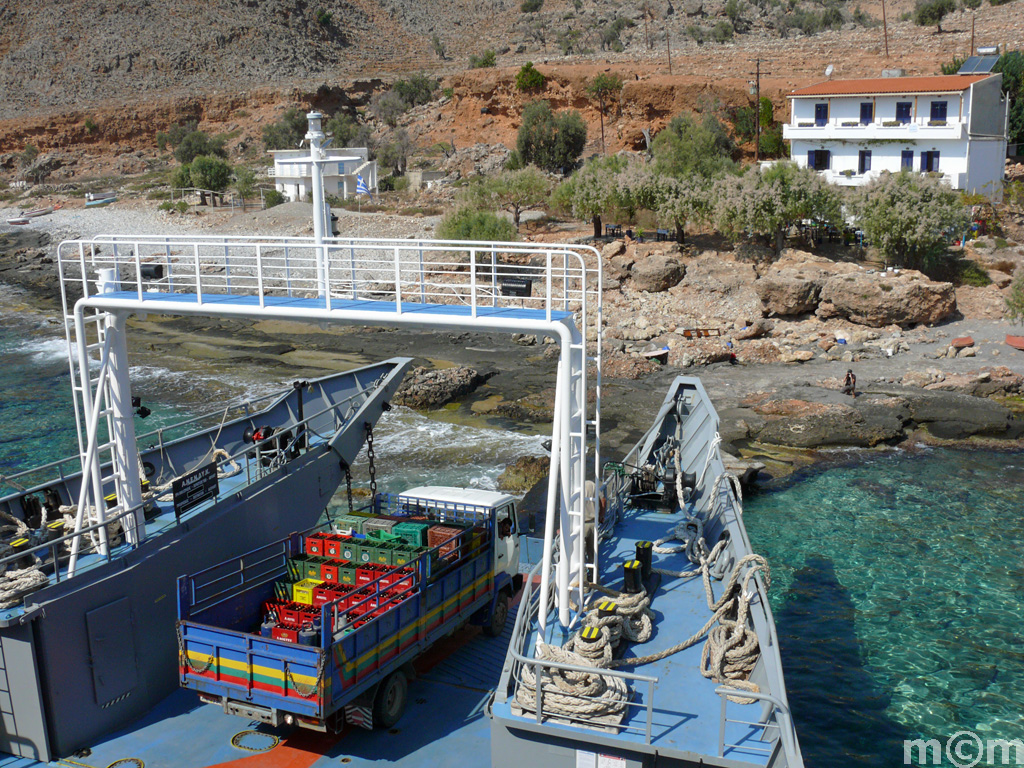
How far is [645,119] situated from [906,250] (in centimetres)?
3447

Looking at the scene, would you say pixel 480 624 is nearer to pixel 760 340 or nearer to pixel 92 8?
pixel 760 340

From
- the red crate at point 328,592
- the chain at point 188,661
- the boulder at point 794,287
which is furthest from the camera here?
the boulder at point 794,287

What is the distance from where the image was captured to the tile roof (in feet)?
138

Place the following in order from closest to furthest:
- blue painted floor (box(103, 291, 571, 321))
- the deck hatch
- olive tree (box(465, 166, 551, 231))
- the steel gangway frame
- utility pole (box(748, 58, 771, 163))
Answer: the steel gangway frame, blue painted floor (box(103, 291, 571, 321)), the deck hatch, olive tree (box(465, 166, 551, 231)), utility pole (box(748, 58, 771, 163))

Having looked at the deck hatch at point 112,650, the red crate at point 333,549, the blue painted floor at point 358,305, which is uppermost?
the blue painted floor at point 358,305

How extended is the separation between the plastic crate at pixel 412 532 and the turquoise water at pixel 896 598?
5.65 metres

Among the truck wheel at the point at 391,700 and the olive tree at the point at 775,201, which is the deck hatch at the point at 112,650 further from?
the olive tree at the point at 775,201

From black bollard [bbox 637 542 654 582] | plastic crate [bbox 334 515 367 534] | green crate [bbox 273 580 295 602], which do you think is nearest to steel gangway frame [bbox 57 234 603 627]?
black bollard [bbox 637 542 654 582]

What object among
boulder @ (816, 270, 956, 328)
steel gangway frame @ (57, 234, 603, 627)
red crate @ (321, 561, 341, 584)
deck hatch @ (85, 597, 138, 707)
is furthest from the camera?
boulder @ (816, 270, 956, 328)

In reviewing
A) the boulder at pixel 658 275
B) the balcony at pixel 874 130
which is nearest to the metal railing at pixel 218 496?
the boulder at pixel 658 275

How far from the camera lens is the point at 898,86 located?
4375cm

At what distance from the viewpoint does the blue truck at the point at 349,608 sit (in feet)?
29.1

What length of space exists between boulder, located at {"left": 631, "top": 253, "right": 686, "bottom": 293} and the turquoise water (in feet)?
58.4

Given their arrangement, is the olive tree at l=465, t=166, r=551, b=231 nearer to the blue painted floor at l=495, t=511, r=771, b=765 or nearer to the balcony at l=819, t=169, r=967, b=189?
the balcony at l=819, t=169, r=967, b=189
